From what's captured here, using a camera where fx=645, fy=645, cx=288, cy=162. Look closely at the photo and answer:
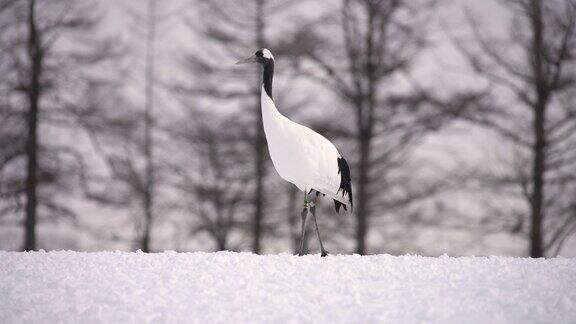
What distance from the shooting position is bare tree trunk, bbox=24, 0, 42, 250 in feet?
52.8

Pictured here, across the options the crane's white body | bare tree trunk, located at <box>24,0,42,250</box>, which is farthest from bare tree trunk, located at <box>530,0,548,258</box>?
bare tree trunk, located at <box>24,0,42,250</box>

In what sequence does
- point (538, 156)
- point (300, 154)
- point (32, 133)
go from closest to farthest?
point (300, 154) < point (538, 156) < point (32, 133)

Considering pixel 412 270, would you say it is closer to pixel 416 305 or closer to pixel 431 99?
pixel 416 305

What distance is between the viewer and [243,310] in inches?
202

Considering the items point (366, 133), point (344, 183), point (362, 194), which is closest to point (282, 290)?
point (344, 183)

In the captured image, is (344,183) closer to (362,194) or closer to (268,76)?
(268,76)

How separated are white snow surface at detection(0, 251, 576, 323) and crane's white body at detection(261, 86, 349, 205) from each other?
1.35m

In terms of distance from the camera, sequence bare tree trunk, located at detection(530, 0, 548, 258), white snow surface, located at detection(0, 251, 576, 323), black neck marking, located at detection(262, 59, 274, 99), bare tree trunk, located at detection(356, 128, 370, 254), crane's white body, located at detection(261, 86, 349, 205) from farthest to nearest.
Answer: bare tree trunk, located at detection(356, 128, 370, 254) → bare tree trunk, located at detection(530, 0, 548, 258) → black neck marking, located at detection(262, 59, 274, 99) → crane's white body, located at detection(261, 86, 349, 205) → white snow surface, located at detection(0, 251, 576, 323)

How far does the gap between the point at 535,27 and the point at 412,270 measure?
9575mm

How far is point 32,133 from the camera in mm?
16328

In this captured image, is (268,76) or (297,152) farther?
(268,76)

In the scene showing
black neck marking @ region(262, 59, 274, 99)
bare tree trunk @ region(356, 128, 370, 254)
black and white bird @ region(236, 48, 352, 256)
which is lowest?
bare tree trunk @ region(356, 128, 370, 254)

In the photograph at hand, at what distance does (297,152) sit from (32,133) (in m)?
10.3

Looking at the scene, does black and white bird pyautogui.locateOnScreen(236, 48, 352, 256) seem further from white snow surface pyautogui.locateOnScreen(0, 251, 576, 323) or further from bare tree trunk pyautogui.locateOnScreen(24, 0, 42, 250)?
bare tree trunk pyautogui.locateOnScreen(24, 0, 42, 250)
